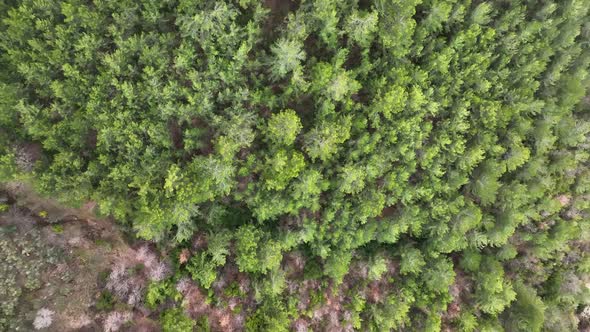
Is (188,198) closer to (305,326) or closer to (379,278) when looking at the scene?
(305,326)

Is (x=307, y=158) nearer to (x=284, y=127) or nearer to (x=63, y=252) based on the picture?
(x=284, y=127)

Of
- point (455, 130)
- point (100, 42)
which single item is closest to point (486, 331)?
point (455, 130)

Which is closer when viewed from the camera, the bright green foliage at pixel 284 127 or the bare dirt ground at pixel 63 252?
the bare dirt ground at pixel 63 252

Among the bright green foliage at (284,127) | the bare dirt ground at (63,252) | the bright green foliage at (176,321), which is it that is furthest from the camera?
the bright green foliage at (284,127)

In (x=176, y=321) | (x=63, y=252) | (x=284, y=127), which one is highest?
(x=284, y=127)

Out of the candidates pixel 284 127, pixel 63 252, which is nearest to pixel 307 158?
pixel 284 127

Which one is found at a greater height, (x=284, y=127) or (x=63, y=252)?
(x=284, y=127)

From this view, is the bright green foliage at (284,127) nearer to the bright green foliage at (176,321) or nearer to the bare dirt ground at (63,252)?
the bare dirt ground at (63,252)

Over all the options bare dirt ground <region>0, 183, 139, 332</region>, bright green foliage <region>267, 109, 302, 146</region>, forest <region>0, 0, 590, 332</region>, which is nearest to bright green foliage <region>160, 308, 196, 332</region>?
forest <region>0, 0, 590, 332</region>

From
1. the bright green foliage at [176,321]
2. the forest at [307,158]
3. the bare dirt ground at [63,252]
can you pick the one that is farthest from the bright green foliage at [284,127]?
the bright green foliage at [176,321]
